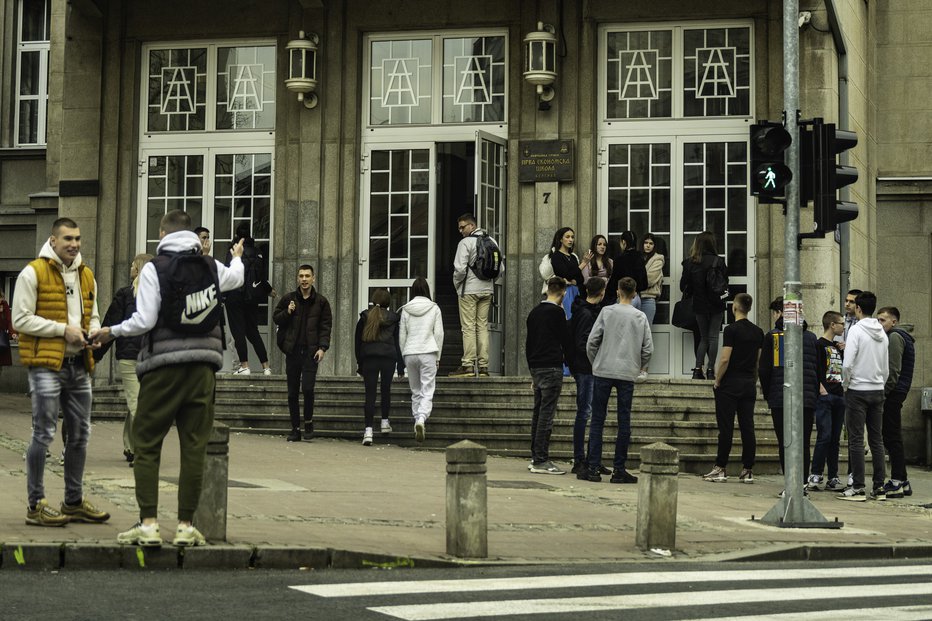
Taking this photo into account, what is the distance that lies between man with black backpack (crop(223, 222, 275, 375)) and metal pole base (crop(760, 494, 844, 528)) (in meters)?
8.97

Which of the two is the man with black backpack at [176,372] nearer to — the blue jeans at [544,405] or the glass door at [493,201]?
the blue jeans at [544,405]

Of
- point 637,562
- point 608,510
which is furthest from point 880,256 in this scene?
point 637,562

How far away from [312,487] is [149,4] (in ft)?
37.1

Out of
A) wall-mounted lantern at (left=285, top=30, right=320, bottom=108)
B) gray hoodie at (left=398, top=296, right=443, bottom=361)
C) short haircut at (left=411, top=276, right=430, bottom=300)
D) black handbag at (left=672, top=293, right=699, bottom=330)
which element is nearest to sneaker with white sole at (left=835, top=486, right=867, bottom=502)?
black handbag at (left=672, top=293, right=699, bottom=330)

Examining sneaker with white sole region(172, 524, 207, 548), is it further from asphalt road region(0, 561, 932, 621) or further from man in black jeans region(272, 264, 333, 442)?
man in black jeans region(272, 264, 333, 442)

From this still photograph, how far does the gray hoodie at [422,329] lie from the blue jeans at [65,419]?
24.5ft

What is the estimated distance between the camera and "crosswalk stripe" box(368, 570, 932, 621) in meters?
7.62

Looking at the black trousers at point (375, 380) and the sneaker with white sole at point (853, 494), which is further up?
the black trousers at point (375, 380)

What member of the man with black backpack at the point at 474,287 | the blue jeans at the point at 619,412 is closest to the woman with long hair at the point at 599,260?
the man with black backpack at the point at 474,287

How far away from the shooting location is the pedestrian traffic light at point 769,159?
1280 cm

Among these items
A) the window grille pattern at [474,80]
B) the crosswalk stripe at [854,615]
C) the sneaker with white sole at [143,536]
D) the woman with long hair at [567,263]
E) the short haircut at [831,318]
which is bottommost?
the crosswalk stripe at [854,615]

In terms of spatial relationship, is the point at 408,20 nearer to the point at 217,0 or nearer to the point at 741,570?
the point at 217,0

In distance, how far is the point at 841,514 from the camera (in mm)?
13953

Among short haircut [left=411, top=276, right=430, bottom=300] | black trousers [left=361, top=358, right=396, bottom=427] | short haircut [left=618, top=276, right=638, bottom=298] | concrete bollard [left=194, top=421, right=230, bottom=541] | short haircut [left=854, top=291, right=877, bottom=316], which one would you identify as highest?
short haircut [left=411, top=276, right=430, bottom=300]
